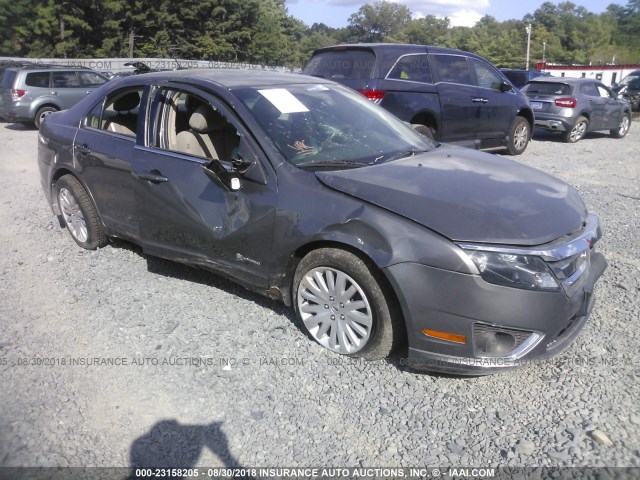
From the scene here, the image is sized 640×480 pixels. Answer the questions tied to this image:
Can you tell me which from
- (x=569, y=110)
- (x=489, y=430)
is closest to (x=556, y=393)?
(x=489, y=430)

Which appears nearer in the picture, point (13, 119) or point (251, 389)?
point (251, 389)

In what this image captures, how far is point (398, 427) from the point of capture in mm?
2969

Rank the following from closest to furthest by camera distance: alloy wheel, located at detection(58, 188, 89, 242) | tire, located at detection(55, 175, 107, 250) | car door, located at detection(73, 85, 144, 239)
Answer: car door, located at detection(73, 85, 144, 239) → tire, located at detection(55, 175, 107, 250) → alloy wheel, located at detection(58, 188, 89, 242)

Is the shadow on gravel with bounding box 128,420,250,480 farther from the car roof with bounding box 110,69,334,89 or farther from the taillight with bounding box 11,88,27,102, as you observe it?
the taillight with bounding box 11,88,27,102

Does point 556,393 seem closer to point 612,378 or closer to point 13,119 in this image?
point 612,378

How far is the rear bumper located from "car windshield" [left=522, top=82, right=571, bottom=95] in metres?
11.3

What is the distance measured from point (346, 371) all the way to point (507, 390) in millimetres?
909

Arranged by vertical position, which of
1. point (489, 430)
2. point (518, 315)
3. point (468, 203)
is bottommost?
point (489, 430)

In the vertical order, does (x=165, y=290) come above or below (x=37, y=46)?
below

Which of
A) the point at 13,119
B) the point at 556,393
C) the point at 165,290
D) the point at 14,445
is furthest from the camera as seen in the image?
the point at 13,119

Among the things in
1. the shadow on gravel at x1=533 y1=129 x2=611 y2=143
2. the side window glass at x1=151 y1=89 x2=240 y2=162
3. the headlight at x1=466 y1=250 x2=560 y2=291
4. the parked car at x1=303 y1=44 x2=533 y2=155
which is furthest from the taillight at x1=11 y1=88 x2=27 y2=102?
the headlight at x1=466 y1=250 x2=560 y2=291

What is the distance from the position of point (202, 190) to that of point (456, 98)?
6.32 meters

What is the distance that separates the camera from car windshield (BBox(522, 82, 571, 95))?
43.2ft

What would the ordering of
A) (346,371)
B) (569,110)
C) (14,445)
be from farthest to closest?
(569,110)
(346,371)
(14,445)
